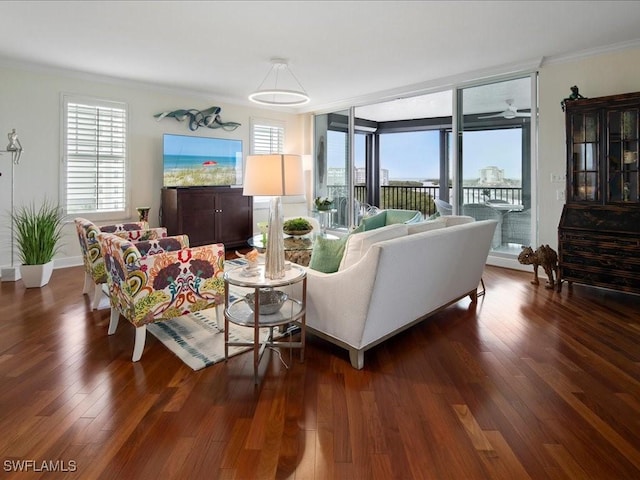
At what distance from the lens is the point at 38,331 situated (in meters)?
3.18

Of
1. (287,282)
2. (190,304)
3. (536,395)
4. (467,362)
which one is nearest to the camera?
(536,395)

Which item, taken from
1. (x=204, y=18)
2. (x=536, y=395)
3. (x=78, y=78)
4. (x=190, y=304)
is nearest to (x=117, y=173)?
(x=78, y=78)

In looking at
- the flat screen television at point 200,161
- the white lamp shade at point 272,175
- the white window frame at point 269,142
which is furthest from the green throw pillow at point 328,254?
the white window frame at point 269,142

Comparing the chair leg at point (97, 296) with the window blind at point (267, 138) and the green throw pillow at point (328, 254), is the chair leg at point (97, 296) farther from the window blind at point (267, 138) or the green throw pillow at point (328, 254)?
the window blind at point (267, 138)

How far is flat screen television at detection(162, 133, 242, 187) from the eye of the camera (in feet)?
20.6

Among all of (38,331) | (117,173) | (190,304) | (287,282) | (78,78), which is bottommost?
(38,331)

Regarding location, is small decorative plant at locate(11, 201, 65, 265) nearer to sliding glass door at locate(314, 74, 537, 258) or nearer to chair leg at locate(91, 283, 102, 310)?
chair leg at locate(91, 283, 102, 310)

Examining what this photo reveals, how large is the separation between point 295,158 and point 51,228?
3.55 m

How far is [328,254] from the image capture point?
2.86 m

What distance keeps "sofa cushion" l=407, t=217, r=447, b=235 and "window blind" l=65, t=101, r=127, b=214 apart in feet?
15.3

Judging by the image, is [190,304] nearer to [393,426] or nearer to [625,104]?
[393,426]
